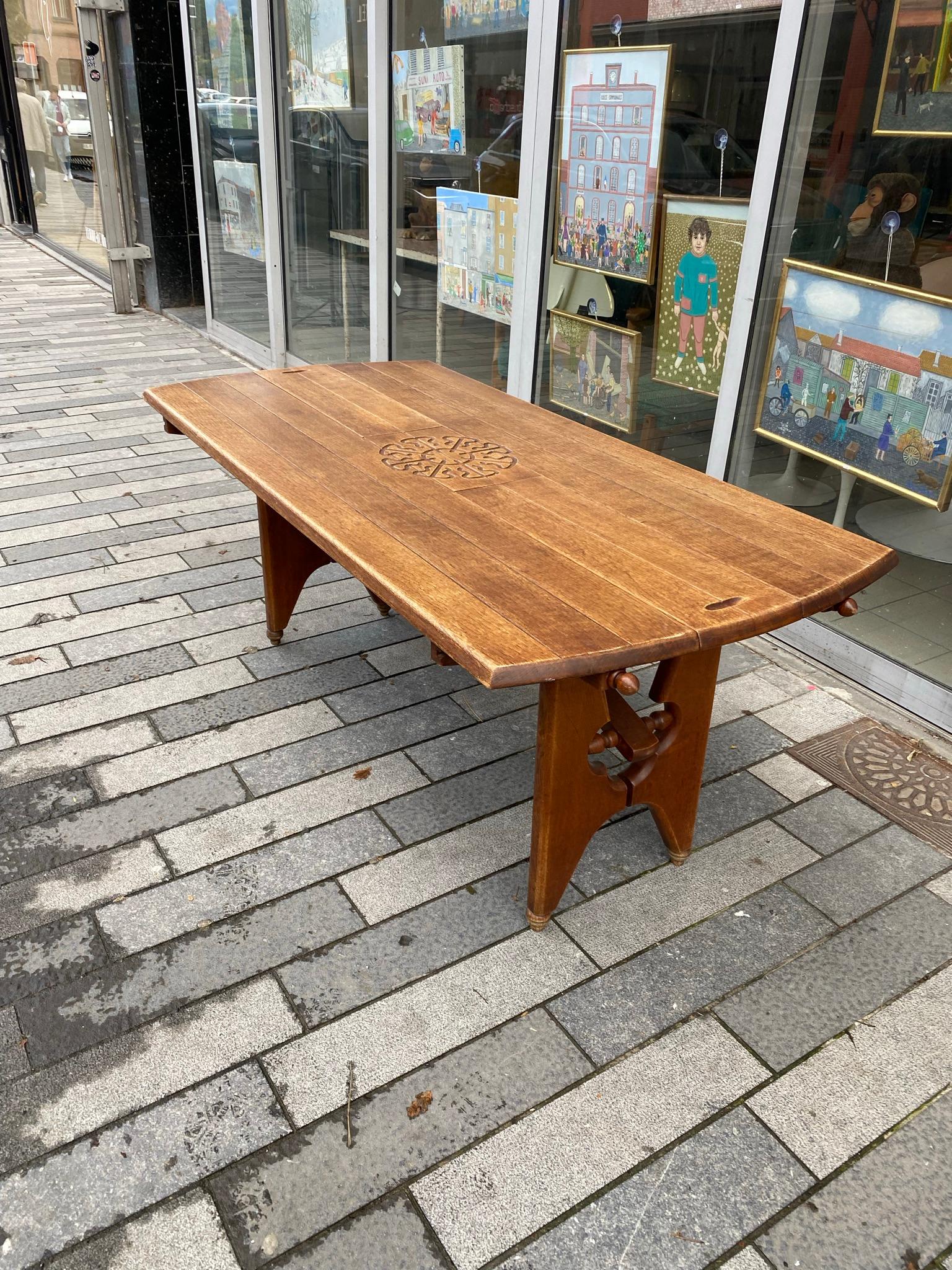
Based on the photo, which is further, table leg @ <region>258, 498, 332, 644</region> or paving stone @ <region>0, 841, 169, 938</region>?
table leg @ <region>258, 498, 332, 644</region>

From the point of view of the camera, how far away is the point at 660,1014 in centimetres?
187

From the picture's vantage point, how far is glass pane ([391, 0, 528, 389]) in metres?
3.83

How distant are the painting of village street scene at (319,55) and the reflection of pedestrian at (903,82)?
3146 mm

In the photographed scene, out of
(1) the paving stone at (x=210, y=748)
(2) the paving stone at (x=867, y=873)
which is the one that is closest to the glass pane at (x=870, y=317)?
(2) the paving stone at (x=867, y=873)

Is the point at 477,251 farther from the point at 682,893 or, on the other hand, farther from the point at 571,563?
the point at 682,893

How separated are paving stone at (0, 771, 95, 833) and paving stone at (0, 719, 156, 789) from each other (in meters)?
0.03

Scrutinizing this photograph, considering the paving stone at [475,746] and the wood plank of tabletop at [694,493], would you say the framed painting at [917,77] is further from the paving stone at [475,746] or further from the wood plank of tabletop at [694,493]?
the paving stone at [475,746]

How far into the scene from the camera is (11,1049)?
5.79ft

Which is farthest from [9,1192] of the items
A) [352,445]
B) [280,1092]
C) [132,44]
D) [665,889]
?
[132,44]

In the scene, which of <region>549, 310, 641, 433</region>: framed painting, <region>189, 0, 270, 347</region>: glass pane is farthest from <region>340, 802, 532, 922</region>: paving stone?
<region>189, 0, 270, 347</region>: glass pane

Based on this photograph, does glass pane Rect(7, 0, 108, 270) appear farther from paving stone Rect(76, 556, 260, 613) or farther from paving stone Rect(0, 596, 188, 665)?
paving stone Rect(0, 596, 188, 665)

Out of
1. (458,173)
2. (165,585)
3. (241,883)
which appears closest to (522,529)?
(241,883)

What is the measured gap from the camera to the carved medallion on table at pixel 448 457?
2.33 m

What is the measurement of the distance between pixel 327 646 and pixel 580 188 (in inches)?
75.1
